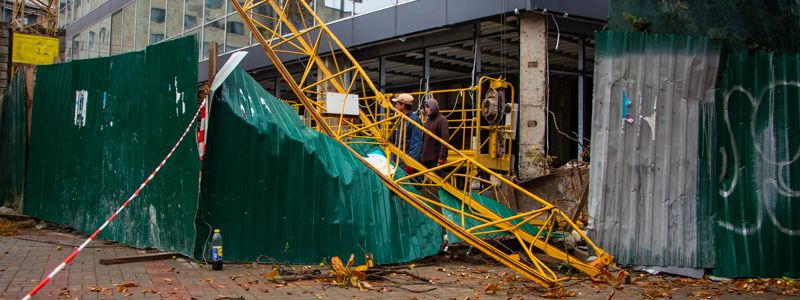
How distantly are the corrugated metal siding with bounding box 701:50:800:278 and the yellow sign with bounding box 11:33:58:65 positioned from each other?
49.7 ft

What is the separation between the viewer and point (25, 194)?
38.7 feet

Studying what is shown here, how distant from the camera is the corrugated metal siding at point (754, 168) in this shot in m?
7.48

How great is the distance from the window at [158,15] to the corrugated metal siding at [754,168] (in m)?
22.7

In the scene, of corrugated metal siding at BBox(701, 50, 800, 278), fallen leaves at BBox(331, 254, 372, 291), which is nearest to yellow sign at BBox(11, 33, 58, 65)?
fallen leaves at BBox(331, 254, 372, 291)

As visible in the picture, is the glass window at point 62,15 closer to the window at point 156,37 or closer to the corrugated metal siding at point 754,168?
the window at point 156,37

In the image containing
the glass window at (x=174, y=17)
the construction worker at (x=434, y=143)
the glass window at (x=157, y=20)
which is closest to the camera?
the construction worker at (x=434, y=143)

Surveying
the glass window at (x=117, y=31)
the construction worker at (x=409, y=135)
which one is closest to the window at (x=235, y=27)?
the glass window at (x=117, y=31)

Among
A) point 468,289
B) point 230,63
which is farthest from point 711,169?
point 230,63

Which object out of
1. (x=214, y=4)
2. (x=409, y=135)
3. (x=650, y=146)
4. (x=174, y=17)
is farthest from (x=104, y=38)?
(x=650, y=146)

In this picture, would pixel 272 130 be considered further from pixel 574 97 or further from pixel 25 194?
pixel 574 97

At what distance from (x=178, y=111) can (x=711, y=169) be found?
576 cm

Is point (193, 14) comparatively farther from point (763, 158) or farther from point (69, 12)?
point (763, 158)

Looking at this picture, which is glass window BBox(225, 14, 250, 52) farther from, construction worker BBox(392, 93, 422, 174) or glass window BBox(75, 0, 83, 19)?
glass window BBox(75, 0, 83, 19)

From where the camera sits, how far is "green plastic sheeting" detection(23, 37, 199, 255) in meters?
7.81
